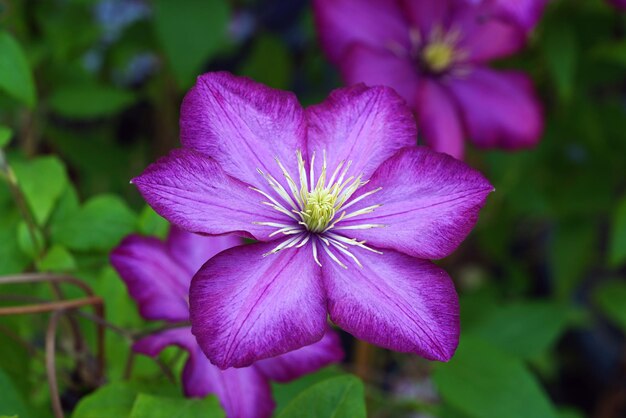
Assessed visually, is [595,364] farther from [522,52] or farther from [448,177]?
[448,177]

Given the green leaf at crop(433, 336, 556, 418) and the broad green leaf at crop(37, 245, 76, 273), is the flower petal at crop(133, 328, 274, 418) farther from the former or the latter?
the green leaf at crop(433, 336, 556, 418)

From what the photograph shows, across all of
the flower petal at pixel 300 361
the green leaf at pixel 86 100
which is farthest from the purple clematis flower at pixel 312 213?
the green leaf at pixel 86 100

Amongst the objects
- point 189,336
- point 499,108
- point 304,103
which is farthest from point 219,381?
point 304,103

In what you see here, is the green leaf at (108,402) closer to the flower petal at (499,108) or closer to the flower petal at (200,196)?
the flower petal at (200,196)

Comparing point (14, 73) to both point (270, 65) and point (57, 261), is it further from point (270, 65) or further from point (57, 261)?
point (270, 65)

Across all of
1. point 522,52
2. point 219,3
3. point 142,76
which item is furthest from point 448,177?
point 142,76
